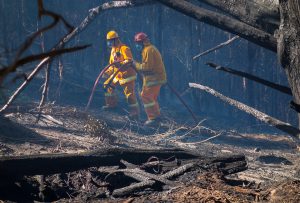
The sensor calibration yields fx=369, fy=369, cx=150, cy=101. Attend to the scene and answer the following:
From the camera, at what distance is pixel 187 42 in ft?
43.1

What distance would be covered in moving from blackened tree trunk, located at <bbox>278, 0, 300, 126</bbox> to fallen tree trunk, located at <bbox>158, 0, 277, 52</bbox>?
0.66 feet

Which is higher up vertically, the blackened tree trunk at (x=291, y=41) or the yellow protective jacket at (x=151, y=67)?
the blackened tree trunk at (x=291, y=41)

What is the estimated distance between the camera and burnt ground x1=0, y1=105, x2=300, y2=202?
3251 mm

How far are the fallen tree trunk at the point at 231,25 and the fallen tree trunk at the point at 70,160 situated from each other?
1.96m

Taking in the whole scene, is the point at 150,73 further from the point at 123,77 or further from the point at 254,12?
the point at 254,12

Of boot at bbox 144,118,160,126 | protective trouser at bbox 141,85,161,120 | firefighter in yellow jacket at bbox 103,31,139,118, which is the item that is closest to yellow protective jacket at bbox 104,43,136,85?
firefighter in yellow jacket at bbox 103,31,139,118

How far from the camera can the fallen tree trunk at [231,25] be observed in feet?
10.3

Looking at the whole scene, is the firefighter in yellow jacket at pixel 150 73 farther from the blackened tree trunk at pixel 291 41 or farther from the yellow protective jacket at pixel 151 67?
the blackened tree trunk at pixel 291 41

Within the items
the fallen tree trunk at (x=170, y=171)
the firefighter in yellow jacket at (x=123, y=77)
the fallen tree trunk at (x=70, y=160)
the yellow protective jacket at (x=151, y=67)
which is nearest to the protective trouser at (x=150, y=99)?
the yellow protective jacket at (x=151, y=67)

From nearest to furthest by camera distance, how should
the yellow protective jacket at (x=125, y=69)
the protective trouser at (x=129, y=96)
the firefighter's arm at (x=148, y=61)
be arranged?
1. the firefighter's arm at (x=148, y=61)
2. the yellow protective jacket at (x=125, y=69)
3. the protective trouser at (x=129, y=96)

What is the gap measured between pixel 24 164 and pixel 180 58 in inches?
399

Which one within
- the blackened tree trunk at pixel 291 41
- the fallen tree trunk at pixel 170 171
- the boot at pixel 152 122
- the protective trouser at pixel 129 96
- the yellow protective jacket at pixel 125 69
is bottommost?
the boot at pixel 152 122

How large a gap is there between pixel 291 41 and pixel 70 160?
260 cm

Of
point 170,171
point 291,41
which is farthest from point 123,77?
point 291,41
